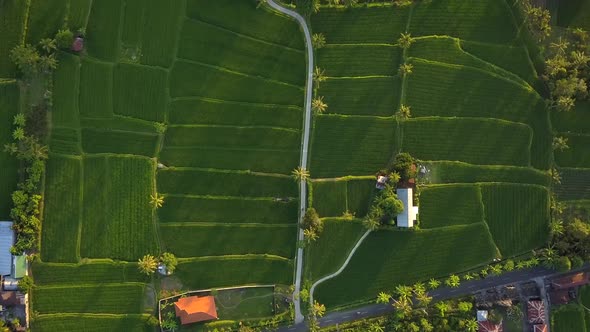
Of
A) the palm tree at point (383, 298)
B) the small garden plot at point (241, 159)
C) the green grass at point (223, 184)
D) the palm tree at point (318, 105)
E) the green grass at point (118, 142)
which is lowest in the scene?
the palm tree at point (383, 298)

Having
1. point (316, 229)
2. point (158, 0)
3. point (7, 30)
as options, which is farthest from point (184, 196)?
point (7, 30)

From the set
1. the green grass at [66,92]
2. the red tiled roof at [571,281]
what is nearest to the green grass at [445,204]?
the red tiled roof at [571,281]

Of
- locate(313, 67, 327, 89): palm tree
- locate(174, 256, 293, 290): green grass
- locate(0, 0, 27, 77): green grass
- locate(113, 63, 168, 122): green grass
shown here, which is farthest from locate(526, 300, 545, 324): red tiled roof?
locate(0, 0, 27, 77): green grass

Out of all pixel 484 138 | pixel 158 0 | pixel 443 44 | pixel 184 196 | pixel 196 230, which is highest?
pixel 158 0

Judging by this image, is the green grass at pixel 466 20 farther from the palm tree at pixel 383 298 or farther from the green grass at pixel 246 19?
the palm tree at pixel 383 298

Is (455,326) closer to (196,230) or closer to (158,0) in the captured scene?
(196,230)

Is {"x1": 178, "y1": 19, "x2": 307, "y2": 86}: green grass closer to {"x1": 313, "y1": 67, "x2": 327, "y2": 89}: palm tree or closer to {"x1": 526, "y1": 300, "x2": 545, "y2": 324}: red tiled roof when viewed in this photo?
{"x1": 313, "y1": 67, "x2": 327, "y2": 89}: palm tree

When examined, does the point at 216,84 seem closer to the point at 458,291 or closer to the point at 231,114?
the point at 231,114
